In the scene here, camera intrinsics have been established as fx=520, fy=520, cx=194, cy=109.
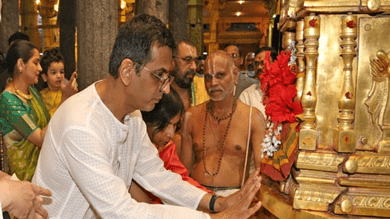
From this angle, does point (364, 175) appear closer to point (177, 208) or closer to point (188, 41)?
point (177, 208)

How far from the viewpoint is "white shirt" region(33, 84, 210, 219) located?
6.07 ft

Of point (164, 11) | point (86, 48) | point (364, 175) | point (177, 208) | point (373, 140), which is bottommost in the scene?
point (177, 208)

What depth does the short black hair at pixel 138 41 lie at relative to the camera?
1.95 meters

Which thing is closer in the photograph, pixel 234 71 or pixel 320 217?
pixel 320 217

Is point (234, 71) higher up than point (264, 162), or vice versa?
point (234, 71)

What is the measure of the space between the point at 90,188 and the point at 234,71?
1.83 metres

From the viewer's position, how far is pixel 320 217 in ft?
6.13

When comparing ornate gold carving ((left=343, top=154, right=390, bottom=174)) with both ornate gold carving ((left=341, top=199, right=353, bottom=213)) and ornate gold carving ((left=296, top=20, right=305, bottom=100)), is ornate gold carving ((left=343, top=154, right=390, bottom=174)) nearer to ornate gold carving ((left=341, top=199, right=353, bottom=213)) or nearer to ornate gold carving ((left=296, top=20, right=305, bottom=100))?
ornate gold carving ((left=341, top=199, right=353, bottom=213))

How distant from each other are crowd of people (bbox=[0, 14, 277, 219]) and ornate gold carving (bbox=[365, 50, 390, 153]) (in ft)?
1.77

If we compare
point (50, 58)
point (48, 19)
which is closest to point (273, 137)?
point (50, 58)

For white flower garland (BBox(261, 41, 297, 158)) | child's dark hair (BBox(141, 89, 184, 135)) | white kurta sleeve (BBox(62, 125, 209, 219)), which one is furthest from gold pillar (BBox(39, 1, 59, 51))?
white kurta sleeve (BBox(62, 125, 209, 219))

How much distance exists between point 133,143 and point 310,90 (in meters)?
0.83

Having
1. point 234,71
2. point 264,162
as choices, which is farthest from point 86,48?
point 264,162

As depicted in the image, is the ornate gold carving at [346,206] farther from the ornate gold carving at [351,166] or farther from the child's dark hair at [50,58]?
the child's dark hair at [50,58]
